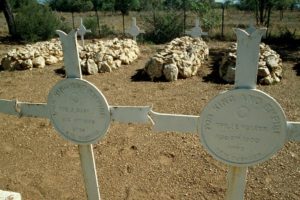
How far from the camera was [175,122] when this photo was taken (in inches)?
96.9

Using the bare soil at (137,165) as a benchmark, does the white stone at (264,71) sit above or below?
above

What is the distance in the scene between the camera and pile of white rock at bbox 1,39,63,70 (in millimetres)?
9111

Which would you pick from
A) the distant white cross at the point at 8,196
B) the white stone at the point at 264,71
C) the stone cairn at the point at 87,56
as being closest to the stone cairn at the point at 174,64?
the stone cairn at the point at 87,56

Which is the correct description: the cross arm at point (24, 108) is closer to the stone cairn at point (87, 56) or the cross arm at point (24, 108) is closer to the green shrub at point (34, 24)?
the stone cairn at point (87, 56)

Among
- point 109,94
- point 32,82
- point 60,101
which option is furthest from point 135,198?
point 32,82

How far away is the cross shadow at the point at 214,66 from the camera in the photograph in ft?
25.9

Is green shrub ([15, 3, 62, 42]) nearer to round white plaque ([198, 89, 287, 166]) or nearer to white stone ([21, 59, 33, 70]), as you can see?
white stone ([21, 59, 33, 70])

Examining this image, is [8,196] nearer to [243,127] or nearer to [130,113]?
[130,113]

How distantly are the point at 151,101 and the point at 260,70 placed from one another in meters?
2.63

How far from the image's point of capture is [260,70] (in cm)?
739

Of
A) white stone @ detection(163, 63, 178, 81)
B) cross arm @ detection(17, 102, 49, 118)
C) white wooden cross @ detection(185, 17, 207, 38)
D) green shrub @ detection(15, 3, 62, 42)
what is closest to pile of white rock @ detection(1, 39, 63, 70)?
white stone @ detection(163, 63, 178, 81)

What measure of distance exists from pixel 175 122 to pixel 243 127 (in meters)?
0.49

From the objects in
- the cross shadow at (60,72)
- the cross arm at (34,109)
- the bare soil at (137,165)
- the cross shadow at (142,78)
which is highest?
the cross arm at (34,109)

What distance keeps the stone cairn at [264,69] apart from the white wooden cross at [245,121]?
213 inches
